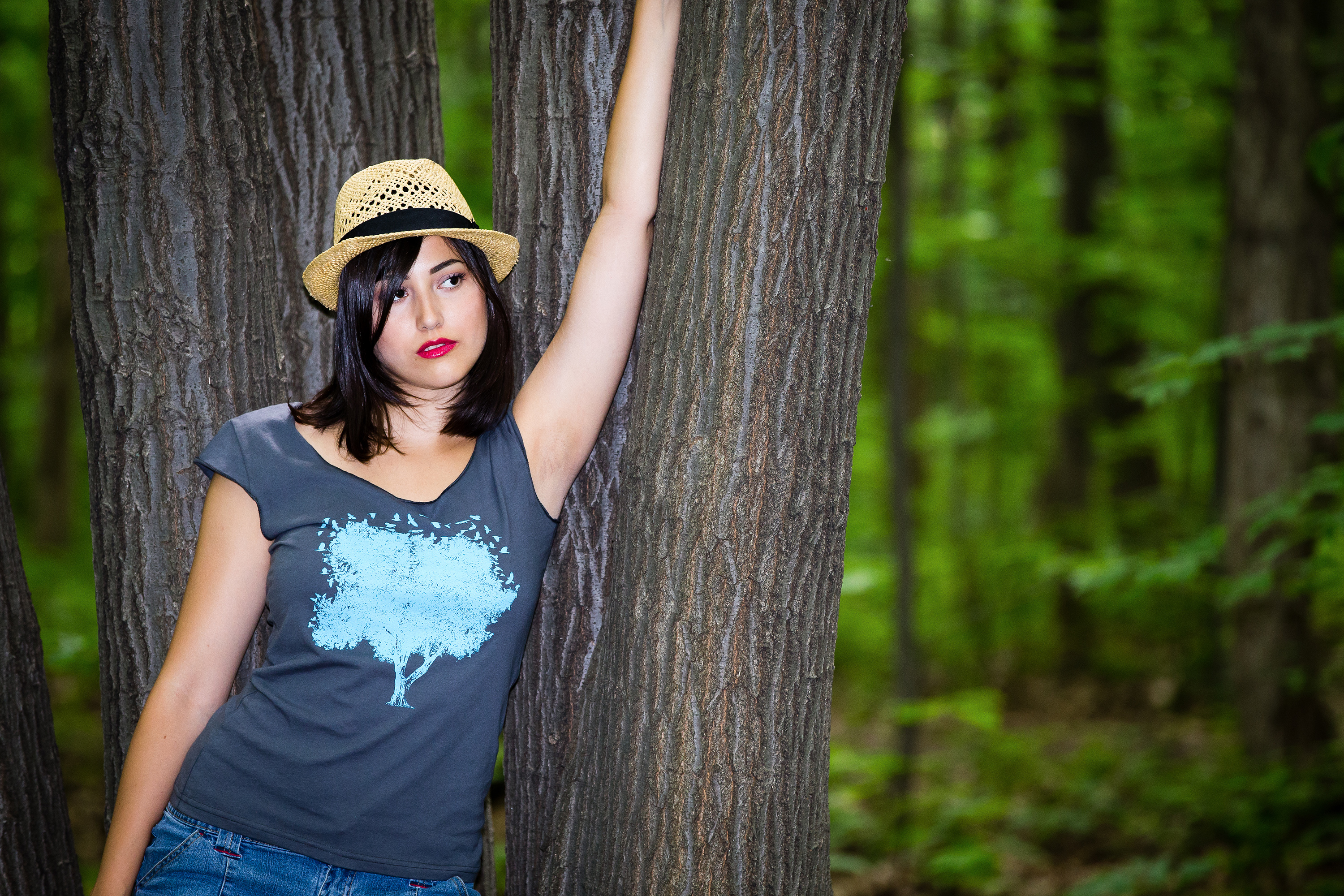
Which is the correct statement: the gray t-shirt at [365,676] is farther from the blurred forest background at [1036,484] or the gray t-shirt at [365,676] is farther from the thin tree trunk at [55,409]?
the thin tree trunk at [55,409]

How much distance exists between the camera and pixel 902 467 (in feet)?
20.4

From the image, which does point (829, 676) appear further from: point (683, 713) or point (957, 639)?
point (957, 639)

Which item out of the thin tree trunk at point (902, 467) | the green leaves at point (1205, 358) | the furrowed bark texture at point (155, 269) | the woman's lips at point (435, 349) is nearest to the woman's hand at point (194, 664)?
the furrowed bark texture at point (155, 269)

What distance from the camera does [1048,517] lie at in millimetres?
11461

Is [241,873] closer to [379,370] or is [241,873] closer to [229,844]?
[229,844]

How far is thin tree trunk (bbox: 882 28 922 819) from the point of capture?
6004 millimetres

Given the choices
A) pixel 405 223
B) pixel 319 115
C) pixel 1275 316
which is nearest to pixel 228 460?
pixel 405 223

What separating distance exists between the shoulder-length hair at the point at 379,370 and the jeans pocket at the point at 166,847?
33.0 inches

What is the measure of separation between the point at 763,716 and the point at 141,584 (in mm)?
1617

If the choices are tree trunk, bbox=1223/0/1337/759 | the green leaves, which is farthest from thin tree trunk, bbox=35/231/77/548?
tree trunk, bbox=1223/0/1337/759

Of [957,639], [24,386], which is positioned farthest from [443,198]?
[24,386]

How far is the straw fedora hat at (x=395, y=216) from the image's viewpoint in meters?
2.07

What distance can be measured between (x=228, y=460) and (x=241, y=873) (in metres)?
0.84

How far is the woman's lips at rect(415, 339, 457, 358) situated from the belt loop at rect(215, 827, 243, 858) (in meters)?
1.05
